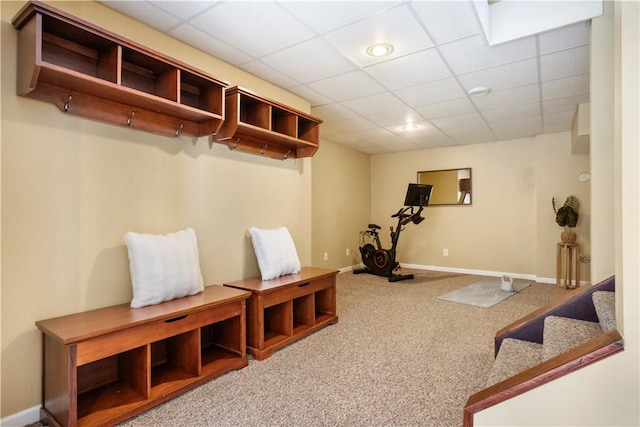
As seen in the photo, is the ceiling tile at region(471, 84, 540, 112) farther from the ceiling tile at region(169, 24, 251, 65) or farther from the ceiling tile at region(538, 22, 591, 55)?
the ceiling tile at region(169, 24, 251, 65)

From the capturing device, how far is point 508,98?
373cm

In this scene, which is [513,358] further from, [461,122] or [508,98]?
[461,122]

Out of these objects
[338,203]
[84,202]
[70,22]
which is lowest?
[84,202]

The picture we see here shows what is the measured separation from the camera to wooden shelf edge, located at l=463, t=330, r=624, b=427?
1.18 meters

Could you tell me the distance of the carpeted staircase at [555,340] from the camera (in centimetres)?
165

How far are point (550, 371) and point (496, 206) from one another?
5250 millimetres

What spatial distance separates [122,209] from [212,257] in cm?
81

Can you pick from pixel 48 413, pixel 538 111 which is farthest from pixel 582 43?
pixel 48 413

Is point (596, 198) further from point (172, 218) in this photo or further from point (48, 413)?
point (48, 413)

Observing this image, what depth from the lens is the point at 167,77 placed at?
2.33 meters

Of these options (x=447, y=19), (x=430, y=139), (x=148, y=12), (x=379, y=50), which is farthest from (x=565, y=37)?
(x=430, y=139)

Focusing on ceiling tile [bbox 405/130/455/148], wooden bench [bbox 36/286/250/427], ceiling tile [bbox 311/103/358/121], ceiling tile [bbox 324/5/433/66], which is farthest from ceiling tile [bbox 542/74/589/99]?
wooden bench [bbox 36/286/250/427]

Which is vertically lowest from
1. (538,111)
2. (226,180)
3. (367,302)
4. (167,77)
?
(367,302)

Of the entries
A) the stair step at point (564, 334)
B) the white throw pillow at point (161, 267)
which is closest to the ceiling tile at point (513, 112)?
the stair step at point (564, 334)
